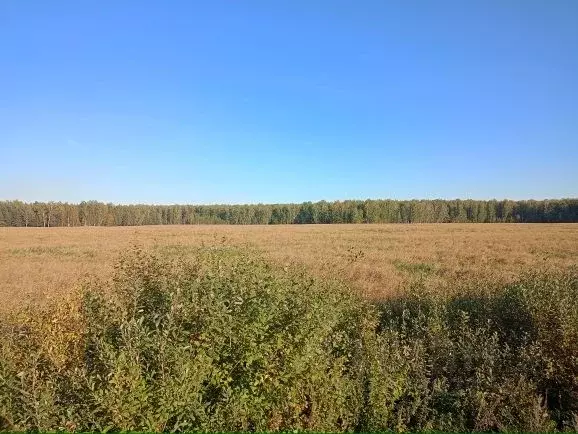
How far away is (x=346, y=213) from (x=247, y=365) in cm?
11465

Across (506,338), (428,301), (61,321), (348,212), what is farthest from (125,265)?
(348,212)

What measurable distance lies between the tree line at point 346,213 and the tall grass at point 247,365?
10766 centimetres

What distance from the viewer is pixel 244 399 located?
14.5 feet

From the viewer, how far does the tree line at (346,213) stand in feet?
371

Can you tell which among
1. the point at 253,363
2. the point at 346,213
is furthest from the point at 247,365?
the point at 346,213

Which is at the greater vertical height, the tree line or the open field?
the tree line

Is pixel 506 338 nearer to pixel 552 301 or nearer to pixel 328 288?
pixel 552 301

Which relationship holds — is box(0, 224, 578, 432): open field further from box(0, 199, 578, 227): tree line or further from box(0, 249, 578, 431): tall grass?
box(0, 199, 578, 227): tree line

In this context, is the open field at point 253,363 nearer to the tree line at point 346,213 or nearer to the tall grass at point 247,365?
the tall grass at point 247,365

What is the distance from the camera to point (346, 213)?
386 ft

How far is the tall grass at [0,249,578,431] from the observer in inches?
164

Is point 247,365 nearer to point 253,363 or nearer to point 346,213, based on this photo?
point 253,363

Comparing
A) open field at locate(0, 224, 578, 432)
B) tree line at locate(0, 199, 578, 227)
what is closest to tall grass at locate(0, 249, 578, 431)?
open field at locate(0, 224, 578, 432)

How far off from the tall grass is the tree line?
107662 mm
